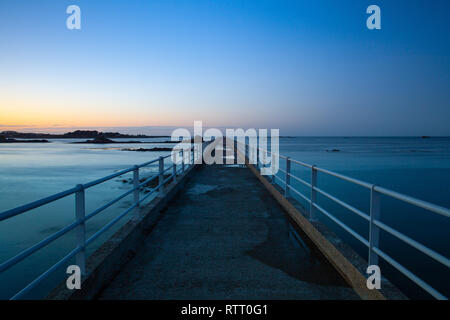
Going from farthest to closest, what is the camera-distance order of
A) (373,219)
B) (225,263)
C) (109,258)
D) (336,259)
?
(225,263) → (336,259) → (109,258) → (373,219)

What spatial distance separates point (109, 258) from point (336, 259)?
314 cm

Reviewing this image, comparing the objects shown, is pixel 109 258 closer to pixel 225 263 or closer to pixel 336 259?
pixel 225 263

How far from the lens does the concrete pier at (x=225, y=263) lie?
364 cm

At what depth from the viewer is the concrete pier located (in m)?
3.64

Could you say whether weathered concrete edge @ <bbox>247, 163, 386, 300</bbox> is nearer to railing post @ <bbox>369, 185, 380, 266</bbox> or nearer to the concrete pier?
the concrete pier

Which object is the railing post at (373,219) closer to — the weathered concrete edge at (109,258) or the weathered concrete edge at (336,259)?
the weathered concrete edge at (336,259)

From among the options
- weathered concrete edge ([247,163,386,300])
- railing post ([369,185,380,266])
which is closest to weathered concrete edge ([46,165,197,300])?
weathered concrete edge ([247,163,386,300])

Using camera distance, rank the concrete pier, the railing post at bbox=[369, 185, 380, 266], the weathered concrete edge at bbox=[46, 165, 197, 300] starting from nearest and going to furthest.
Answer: the weathered concrete edge at bbox=[46, 165, 197, 300], the railing post at bbox=[369, 185, 380, 266], the concrete pier

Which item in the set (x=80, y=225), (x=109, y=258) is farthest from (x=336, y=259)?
(x=80, y=225)

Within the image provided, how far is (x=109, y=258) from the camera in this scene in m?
4.06

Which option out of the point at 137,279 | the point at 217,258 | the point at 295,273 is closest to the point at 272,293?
the point at 295,273

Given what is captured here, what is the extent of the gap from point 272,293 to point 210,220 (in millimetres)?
3365

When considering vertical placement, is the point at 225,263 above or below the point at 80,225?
below

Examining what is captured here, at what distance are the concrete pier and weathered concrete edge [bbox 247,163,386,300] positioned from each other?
84 millimetres
